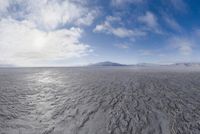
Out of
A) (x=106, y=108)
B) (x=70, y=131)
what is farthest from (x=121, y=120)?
(x=70, y=131)

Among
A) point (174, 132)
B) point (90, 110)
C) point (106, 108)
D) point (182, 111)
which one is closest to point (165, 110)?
point (182, 111)

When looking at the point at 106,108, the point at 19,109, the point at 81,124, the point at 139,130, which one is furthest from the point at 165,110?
the point at 19,109

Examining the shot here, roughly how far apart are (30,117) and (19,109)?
10.5 ft

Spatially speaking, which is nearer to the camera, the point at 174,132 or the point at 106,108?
the point at 174,132

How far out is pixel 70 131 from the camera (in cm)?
959

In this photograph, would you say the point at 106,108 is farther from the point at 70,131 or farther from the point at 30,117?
the point at 30,117

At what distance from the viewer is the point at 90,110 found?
13656 millimetres

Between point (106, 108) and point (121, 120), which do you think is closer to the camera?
point (121, 120)

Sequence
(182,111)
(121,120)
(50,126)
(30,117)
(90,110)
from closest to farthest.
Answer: (50,126)
(121,120)
(30,117)
(182,111)
(90,110)

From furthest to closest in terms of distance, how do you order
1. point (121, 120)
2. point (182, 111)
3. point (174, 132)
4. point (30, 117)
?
point (182, 111), point (30, 117), point (121, 120), point (174, 132)

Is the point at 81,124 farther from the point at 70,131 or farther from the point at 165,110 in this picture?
the point at 165,110

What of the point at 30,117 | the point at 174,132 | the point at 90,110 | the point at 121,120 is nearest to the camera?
the point at 174,132

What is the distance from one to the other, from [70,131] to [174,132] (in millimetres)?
9000

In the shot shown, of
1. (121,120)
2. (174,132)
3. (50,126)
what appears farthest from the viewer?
(121,120)
